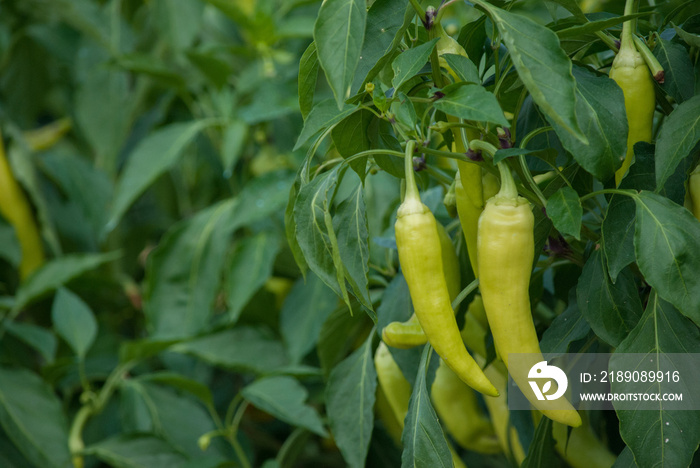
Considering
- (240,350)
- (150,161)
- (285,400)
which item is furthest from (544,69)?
(150,161)

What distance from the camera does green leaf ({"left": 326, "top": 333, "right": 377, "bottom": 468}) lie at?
529 millimetres

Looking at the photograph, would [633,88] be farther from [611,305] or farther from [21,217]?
[21,217]

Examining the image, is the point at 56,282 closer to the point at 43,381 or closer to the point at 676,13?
the point at 43,381

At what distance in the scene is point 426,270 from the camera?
1.19 feet

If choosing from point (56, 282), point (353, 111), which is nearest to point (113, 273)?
point (56, 282)

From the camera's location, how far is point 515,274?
1.17 ft

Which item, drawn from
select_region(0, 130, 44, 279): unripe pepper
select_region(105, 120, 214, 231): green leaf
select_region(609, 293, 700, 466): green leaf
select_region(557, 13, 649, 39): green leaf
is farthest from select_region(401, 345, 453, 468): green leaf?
→ select_region(0, 130, 44, 279): unripe pepper

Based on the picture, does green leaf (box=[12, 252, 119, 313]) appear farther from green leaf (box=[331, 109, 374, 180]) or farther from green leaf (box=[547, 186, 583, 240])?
green leaf (box=[547, 186, 583, 240])

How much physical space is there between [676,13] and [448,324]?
0.27 meters

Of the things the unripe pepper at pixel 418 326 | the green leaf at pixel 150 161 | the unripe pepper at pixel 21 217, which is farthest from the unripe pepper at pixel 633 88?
the unripe pepper at pixel 21 217

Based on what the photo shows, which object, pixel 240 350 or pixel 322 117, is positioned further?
pixel 240 350

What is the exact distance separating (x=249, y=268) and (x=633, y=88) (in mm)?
561

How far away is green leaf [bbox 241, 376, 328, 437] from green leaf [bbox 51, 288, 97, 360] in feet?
0.82

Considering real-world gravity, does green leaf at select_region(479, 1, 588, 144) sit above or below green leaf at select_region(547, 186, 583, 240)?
above
